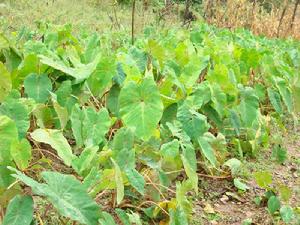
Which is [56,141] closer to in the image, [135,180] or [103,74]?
[135,180]

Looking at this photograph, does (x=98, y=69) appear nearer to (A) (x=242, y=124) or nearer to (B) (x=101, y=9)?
(A) (x=242, y=124)

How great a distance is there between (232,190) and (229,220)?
30 centimetres

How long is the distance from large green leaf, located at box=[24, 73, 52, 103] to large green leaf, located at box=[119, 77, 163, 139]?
1.08 feet

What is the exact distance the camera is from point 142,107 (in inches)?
76.2

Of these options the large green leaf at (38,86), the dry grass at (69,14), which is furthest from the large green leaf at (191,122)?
the dry grass at (69,14)

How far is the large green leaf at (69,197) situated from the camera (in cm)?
119

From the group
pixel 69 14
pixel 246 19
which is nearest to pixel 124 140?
pixel 69 14

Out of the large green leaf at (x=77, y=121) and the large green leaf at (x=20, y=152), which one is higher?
the large green leaf at (x=20, y=152)

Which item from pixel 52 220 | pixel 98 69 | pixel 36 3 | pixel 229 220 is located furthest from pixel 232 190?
pixel 36 3

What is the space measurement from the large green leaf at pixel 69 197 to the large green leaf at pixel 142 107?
2.00 ft

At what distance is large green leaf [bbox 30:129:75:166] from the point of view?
1564 mm

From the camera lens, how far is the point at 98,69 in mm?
2299

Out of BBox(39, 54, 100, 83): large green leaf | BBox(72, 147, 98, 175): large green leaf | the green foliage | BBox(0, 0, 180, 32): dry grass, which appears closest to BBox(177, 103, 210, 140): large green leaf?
the green foliage

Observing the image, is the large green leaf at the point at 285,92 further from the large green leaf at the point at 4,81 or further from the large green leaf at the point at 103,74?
the large green leaf at the point at 4,81
